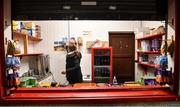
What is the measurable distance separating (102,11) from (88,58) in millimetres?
4495

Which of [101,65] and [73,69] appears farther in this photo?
[101,65]

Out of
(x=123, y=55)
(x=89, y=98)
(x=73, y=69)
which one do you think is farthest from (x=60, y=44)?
(x=89, y=98)

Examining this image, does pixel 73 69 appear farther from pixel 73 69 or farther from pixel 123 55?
pixel 123 55

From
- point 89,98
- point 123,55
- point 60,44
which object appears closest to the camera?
point 89,98

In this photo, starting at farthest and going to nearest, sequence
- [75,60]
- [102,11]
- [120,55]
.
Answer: [120,55]
[75,60]
[102,11]

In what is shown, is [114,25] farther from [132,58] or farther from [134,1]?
[134,1]

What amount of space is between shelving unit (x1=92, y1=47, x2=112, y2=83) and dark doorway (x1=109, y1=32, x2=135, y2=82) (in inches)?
35.8

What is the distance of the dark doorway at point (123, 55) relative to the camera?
6734mm

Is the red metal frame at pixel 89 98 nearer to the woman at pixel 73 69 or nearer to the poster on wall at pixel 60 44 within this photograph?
the woman at pixel 73 69

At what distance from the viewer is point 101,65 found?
→ 19.2 feet

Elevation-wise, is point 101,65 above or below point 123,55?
below

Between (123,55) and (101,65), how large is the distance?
4.08 feet

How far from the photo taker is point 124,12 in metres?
1.96

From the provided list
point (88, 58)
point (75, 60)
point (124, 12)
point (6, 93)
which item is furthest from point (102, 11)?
point (88, 58)
